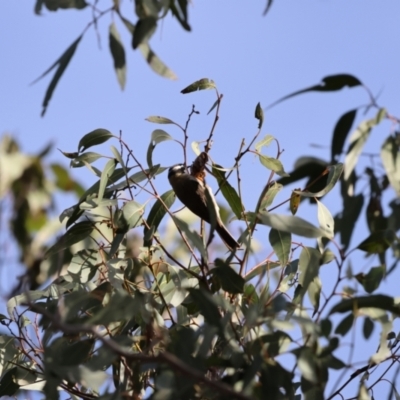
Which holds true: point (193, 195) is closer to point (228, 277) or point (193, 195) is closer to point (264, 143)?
point (264, 143)

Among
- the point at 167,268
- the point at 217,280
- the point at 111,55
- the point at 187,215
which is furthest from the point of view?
the point at 187,215

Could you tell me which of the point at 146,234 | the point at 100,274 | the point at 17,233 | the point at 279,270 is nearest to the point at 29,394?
the point at 100,274

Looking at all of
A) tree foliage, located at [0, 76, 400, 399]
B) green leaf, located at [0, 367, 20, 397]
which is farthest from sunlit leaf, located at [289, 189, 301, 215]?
green leaf, located at [0, 367, 20, 397]

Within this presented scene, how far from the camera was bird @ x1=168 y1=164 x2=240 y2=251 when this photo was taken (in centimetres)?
250

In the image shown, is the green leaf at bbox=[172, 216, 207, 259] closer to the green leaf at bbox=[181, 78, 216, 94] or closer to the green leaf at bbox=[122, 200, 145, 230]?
the green leaf at bbox=[122, 200, 145, 230]

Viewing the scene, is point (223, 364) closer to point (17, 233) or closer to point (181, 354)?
point (181, 354)

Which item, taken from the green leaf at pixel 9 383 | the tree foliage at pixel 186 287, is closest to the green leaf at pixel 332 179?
the tree foliage at pixel 186 287

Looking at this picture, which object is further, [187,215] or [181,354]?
[187,215]

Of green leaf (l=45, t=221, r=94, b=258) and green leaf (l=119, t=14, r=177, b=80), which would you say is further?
green leaf (l=45, t=221, r=94, b=258)

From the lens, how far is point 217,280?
78.7 inches

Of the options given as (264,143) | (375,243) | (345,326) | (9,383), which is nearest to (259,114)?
(264,143)

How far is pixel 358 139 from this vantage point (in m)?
1.76

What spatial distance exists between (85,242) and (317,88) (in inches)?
33.4

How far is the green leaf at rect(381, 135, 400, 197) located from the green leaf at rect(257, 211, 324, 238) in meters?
0.18
